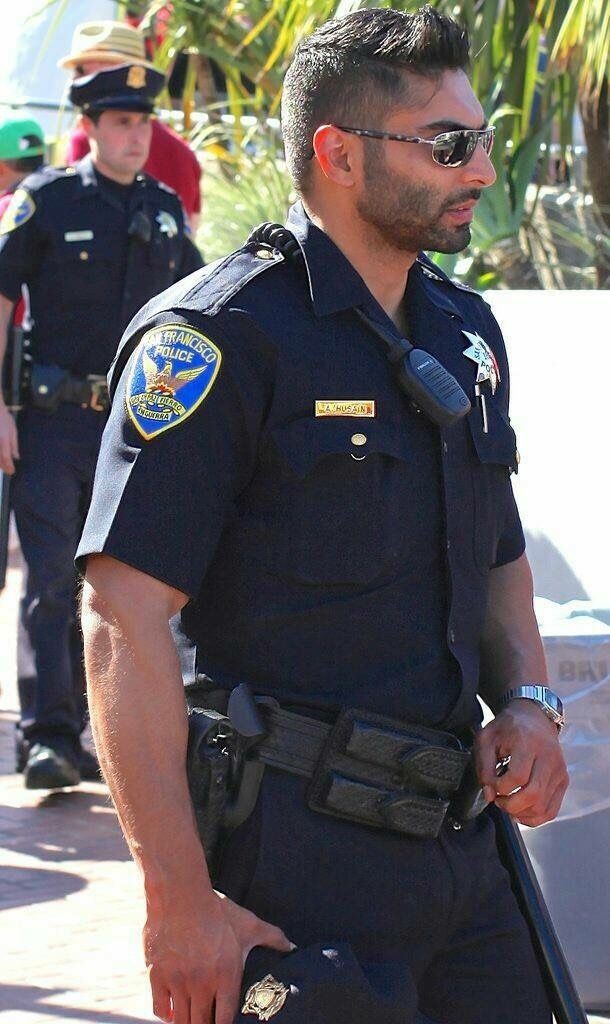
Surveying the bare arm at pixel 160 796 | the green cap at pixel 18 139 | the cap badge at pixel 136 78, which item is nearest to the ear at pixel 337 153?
the bare arm at pixel 160 796

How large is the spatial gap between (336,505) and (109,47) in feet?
14.2

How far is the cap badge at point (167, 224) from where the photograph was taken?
5.60m

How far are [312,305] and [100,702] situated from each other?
1.98 feet

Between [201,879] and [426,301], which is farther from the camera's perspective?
[426,301]

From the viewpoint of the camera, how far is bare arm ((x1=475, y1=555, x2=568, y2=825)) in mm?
2307

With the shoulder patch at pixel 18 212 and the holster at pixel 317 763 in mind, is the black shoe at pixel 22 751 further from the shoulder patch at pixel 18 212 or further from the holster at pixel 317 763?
the holster at pixel 317 763

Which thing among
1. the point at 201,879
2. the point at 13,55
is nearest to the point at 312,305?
the point at 201,879

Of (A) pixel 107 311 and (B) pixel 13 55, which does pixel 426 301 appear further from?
(B) pixel 13 55

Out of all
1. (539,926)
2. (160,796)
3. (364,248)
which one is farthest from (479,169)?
(539,926)

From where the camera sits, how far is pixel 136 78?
5.63 meters

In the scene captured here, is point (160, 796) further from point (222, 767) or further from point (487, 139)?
point (487, 139)

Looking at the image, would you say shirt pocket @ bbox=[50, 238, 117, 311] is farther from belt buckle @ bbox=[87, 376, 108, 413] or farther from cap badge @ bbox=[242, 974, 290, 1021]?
cap badge @ bbox=[242, 974, 290, 1021]

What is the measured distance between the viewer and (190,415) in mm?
2102

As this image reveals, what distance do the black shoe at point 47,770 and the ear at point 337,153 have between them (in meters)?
3.31
